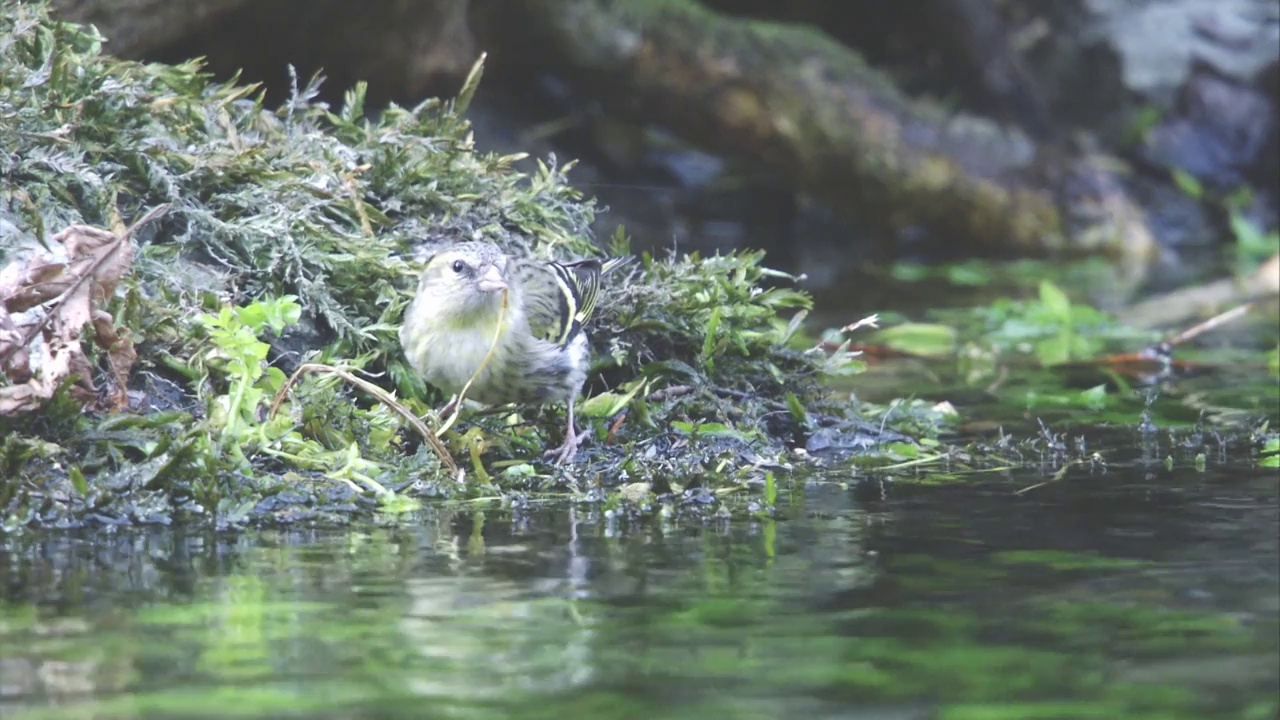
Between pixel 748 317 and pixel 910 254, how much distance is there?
363 inches

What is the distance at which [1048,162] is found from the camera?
1544 centimetres

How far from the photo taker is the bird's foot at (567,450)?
5262 mm

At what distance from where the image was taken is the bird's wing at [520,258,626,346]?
5.45m

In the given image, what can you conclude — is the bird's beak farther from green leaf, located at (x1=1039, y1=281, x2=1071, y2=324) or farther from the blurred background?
green leaf, located at (x1=1039, y1=281, x2=1071, y2=324)

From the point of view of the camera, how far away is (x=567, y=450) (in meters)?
5.30

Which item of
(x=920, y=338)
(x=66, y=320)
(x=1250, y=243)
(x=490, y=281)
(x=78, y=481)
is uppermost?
(x=1250, y=243)

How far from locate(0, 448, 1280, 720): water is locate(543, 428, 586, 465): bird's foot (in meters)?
0.50

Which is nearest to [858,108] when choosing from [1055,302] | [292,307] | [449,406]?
[1055,302]

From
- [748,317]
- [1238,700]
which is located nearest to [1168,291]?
[748,317]

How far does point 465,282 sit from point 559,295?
461mm

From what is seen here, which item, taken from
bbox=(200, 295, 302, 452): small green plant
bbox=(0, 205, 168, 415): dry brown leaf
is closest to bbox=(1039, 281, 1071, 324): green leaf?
bbox=(200, 295, 302, 452): small green plant

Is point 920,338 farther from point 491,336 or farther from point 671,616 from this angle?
point 671,616

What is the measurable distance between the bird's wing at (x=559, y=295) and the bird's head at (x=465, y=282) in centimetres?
19

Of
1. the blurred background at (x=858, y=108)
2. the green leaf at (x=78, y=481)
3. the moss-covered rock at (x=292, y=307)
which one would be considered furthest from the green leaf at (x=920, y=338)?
the green leaf at (x=78, y=481)
